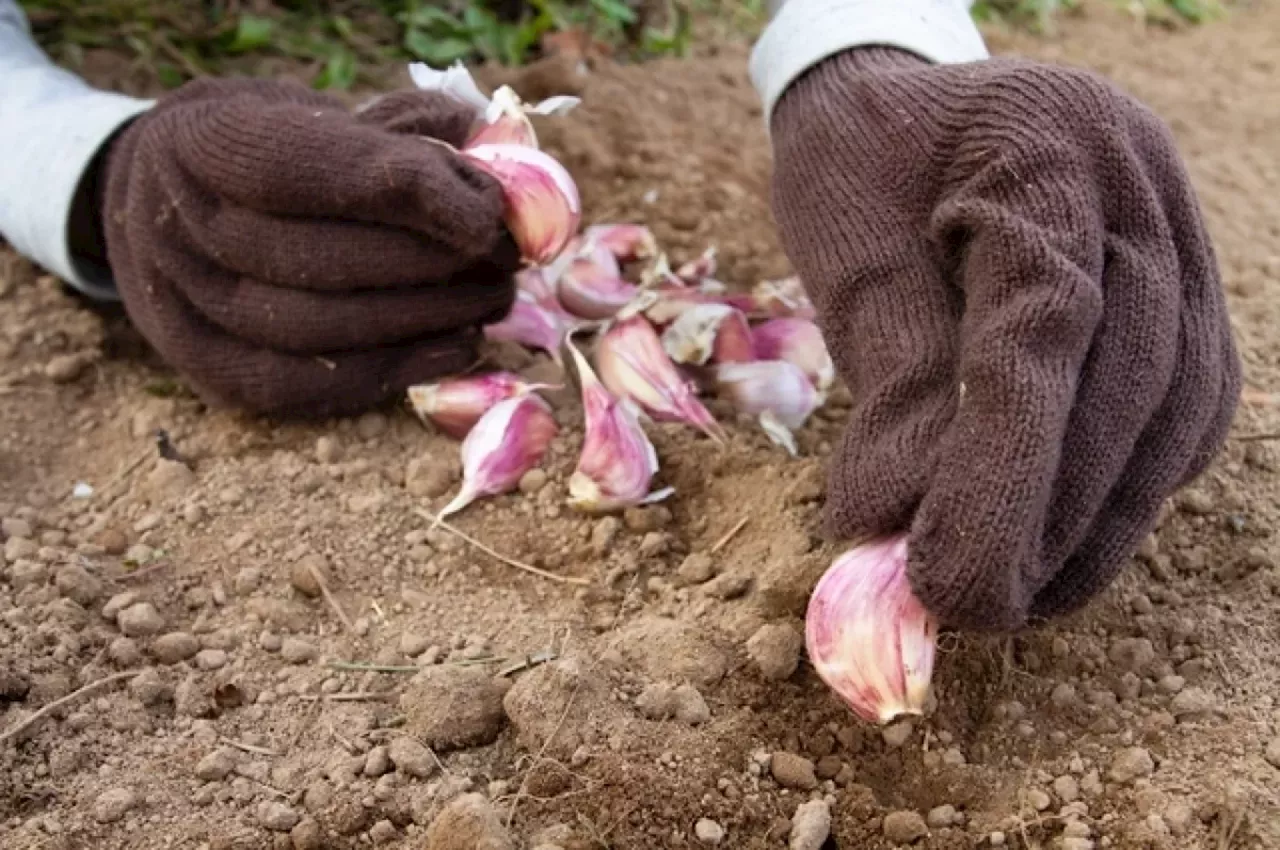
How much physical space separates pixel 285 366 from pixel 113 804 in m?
0.49

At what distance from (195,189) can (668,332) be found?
18.6 inches

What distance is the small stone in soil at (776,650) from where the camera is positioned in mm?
985

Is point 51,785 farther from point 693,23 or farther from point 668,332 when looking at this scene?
point 693,23

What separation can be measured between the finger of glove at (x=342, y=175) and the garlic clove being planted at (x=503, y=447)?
0.15 meters

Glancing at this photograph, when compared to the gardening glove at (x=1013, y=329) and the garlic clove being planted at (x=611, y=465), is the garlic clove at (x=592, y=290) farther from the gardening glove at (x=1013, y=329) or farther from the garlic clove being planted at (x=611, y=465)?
the gardening glove at (x=1013, y=329)

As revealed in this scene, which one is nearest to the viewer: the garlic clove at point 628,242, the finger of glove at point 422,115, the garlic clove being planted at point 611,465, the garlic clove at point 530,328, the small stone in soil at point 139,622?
the small stone in soil at point 139,622

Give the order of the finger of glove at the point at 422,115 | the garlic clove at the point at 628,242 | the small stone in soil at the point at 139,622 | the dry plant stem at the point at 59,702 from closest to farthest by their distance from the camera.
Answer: the dry plant stem at the point at 59,702 → the small stone in soil at the point at 139,622 → the finger of glove at the point at 422,115 → the garlic clove at the point at 628,242

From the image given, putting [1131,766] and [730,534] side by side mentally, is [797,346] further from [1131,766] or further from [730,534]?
[1131,766]

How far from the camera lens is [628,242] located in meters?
1.54

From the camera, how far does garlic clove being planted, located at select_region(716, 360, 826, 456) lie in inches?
51.0

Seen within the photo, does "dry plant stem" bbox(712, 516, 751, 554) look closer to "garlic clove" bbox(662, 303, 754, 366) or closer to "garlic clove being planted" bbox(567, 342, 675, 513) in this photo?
"garlic clove being planted" bbox(567, 342, 675, 513)

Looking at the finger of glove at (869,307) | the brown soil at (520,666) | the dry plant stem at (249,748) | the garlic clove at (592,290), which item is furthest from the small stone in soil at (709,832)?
the garlic clove at (592,290)

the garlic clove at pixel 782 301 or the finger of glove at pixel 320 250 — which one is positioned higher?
the finger of glove at pixel 320 250

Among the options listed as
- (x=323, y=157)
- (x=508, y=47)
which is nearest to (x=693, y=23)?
(x=508, y=47)
